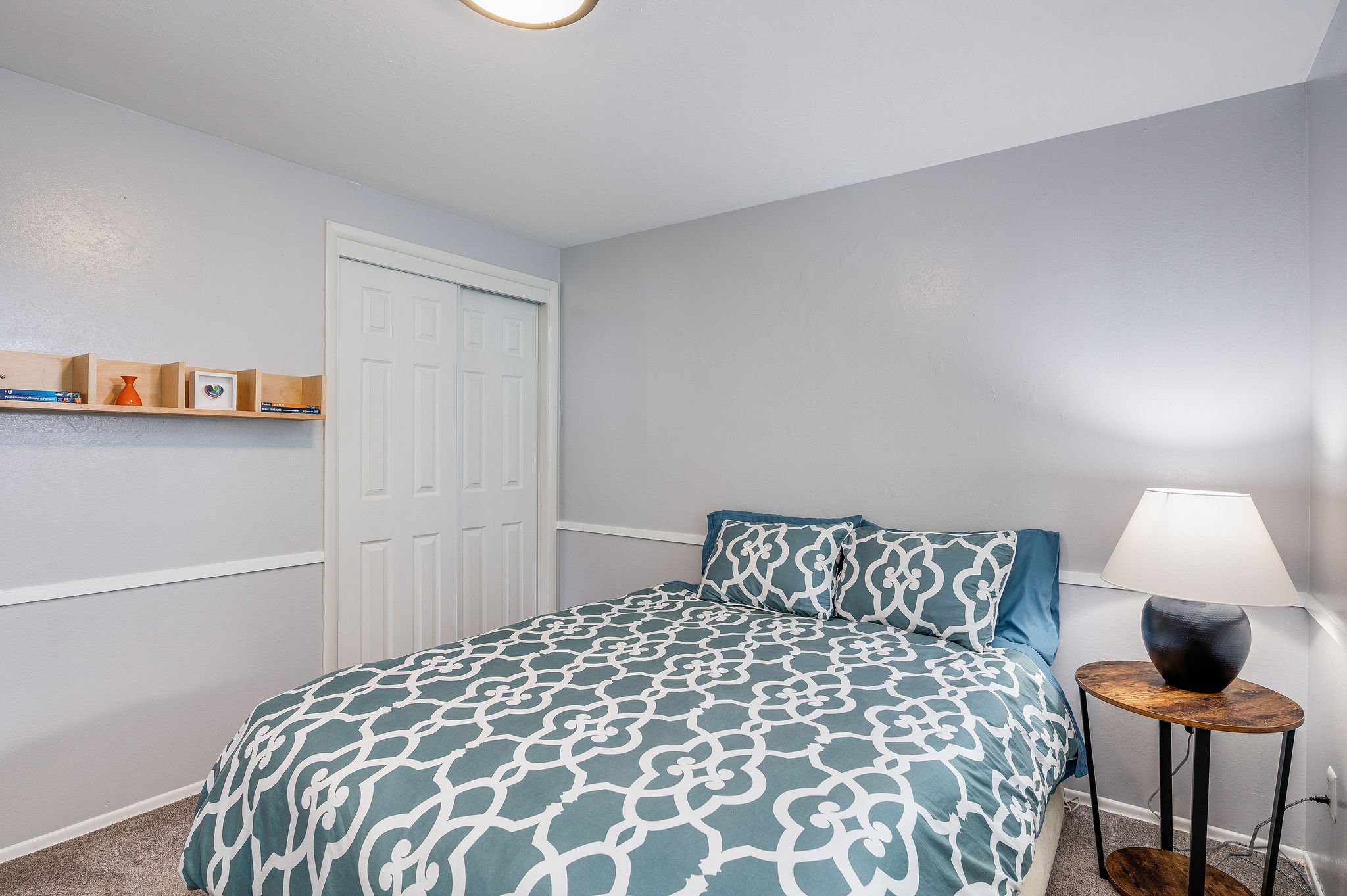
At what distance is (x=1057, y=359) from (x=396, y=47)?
7.78 feet

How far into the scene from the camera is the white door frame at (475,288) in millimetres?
2859

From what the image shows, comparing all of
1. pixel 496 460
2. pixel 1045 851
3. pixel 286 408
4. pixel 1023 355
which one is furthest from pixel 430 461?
pixel 1045 851

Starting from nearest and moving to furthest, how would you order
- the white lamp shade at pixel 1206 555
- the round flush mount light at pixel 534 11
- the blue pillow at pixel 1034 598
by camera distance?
the round flush mount light at pixel 534 11, the white lamp shade at pixel 1206 555, the blue pillow at pixel 1034 598

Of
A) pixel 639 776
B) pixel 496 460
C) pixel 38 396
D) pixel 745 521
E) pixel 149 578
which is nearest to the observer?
pixel 639 776

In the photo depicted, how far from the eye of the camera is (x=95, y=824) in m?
2.27

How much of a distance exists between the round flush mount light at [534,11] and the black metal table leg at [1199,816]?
2.37 m

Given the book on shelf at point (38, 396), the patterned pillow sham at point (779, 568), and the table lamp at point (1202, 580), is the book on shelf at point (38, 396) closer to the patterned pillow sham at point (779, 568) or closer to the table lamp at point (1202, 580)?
the patterned pillow sham at point (779, 568)

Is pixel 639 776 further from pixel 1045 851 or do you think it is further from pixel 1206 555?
pixel 1206 555

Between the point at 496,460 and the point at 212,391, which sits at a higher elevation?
the point at 212,391

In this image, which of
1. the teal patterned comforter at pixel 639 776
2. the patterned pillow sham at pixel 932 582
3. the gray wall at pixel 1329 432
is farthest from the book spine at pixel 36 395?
the gray wall at pixel 1329 432

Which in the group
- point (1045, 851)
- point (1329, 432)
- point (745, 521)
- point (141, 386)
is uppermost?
point (141, 386)

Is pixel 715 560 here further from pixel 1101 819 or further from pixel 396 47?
pixel 396 47

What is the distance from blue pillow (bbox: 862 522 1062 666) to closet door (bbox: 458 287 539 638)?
8.03 feet

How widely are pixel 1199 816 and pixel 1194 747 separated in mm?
169
